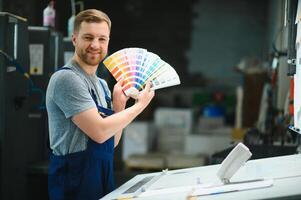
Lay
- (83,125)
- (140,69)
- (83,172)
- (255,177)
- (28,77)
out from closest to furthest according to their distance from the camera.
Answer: (255,177) < (83,125) < (83,172) < (140,69) < (28,77)

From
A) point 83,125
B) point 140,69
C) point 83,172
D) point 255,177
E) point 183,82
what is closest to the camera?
point 255,177

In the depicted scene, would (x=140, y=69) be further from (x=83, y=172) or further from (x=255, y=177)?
(x=255, y=177)

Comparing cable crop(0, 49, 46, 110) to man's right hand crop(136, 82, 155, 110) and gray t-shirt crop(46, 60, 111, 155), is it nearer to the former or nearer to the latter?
gray t-shirt crop(46, 60, 111, 155)

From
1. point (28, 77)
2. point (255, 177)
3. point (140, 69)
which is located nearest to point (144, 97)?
point (140, 69)

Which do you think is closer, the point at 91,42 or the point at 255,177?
the point at 255,177

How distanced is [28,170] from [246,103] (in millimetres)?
2581

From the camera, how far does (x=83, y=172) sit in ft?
6.98

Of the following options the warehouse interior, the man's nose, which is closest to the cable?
the warehouse interior

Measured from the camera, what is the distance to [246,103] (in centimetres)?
541

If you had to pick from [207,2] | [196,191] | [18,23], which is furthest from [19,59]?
[207,2]

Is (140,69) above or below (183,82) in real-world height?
above

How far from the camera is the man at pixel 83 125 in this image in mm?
2035

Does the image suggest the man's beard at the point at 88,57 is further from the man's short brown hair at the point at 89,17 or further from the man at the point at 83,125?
the man's short brown hair at the point at 89,17

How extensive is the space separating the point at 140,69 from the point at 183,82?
5583 mm
